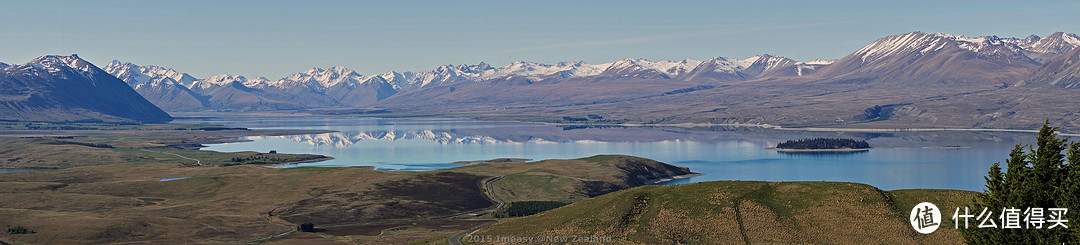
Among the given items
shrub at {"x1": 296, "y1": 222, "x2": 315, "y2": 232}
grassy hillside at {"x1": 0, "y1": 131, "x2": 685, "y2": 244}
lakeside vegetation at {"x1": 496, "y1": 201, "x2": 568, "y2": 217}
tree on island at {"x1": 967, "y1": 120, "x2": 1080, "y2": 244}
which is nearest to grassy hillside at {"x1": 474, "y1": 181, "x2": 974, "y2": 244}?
tree on island at {"x1": 967, "y1": 120, "x2": 1080, "y2": 244}

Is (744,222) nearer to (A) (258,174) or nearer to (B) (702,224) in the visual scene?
(B) (702,224)

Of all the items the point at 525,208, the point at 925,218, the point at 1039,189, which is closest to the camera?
the point at 1039,189

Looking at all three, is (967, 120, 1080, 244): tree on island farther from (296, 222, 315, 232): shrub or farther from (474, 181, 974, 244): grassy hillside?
(296, 222, 315, 232): shrub

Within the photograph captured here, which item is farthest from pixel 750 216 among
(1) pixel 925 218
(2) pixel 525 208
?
(2) pixel 525 208

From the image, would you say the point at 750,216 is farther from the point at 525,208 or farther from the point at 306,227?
the point at 306,227

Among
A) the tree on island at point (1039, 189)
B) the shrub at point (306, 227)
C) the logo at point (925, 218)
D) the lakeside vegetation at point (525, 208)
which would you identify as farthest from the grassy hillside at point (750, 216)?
the lakeside vegetation at point (525, 208)

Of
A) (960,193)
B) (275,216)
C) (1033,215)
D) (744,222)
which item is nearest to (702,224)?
(744,222)
